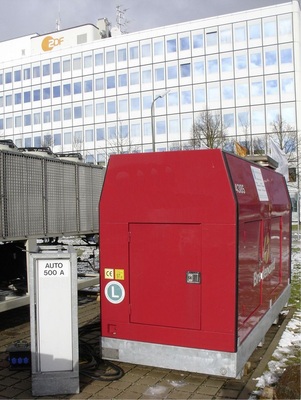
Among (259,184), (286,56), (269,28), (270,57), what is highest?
(269,28)

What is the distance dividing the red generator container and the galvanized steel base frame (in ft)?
0.03

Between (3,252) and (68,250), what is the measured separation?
10.1 ft

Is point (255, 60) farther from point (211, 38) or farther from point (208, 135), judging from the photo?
point (208, 135)

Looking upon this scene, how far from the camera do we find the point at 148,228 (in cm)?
503

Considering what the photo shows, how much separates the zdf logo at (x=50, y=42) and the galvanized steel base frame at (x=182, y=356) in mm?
60472

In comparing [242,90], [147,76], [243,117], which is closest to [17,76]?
[147,76]

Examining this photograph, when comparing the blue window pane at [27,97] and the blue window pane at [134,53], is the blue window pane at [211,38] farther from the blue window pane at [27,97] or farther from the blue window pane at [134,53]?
the blue window pane at [27,97]

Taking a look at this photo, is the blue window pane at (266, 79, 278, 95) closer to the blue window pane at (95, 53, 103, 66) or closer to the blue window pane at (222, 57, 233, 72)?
the blue window pane at (222, 57, 233, 72)

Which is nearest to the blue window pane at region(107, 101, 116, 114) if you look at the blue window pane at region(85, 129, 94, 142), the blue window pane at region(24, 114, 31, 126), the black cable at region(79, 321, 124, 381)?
the blue window pane at region(85, 129, 94, 142)

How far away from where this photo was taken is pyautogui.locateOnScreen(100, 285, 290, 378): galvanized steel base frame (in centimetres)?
464

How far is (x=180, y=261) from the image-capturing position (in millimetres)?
4855

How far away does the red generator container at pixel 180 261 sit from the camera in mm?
4648

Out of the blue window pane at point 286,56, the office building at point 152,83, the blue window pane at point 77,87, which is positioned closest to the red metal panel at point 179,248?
the office building at point 152,83

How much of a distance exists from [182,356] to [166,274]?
2.85 ft
